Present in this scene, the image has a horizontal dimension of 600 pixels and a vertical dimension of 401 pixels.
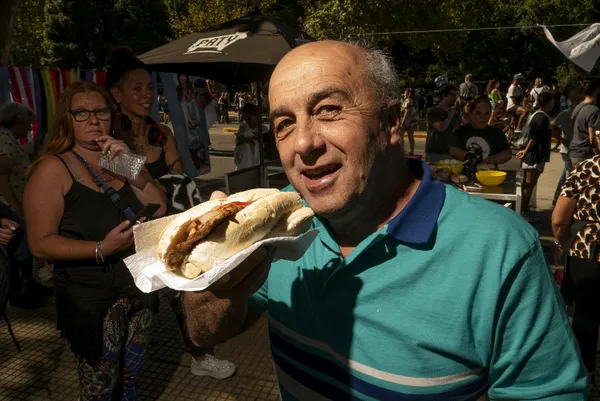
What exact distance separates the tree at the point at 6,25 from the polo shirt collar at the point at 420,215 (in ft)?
23.2

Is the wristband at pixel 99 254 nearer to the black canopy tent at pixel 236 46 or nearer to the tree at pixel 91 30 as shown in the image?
the black canopy tent at pixel 236 46

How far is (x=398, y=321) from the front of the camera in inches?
53.4

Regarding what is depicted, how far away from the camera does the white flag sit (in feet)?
26.7

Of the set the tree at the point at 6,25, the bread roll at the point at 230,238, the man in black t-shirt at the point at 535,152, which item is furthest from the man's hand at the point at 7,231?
the man in black t-shirt at the point at 535,152

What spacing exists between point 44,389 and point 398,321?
3.63 meters

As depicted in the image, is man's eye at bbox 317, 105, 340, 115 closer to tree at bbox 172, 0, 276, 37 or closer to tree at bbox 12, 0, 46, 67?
tree at bbox 172, 0, 276, 37

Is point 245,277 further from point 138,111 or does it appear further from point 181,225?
point 138,111

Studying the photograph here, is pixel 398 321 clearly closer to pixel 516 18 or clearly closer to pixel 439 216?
pixel 439 216

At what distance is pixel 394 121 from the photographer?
1603mm

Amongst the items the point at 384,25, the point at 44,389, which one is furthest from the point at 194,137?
the point at 384,25

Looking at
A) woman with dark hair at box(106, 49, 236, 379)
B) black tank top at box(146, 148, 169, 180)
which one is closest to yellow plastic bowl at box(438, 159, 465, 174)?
woman with dark hair at box(106, 49, 236, 379)

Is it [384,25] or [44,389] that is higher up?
[384,25]

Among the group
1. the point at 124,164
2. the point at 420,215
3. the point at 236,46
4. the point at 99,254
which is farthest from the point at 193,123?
the point at 420,215

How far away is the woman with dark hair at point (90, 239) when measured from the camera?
2533 mm
